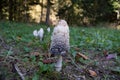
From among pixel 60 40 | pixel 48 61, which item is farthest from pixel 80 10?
pixel 60 40

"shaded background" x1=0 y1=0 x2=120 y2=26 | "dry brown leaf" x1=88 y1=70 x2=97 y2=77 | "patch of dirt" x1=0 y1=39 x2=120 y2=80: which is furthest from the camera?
"shaded background" x1=0 y1=0 x2=120 y2=26

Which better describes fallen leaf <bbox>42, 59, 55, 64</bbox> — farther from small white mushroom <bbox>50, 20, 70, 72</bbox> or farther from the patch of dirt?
small white mushroom <bbox>50, 20, 70, 72</bbox>

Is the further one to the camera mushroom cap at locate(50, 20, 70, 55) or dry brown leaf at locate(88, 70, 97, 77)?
Result: dry brown leaf at locate(88, 70, 97, 77)

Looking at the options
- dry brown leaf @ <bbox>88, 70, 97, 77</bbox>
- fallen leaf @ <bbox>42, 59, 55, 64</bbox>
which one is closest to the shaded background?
fallen leaf @ <bbox>42, 59, 55, 64</bbox>

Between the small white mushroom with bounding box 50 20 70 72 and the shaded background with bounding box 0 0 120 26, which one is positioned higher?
the small white mushroom with bounding box 50 20 70 72

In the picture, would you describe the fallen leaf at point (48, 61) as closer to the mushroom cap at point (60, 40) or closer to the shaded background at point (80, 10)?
the mushroom cap at point (60, 40)

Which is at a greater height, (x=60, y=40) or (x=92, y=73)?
(x=60, y=40)

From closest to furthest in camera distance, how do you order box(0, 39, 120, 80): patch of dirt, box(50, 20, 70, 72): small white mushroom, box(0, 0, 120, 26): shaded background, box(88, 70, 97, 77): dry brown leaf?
box(50, 20, 70, 72): small white mushroom < box(0, 39, 120, 80): patch of dirt < box(88, 70, 97, 77): dry brown leaf < box(0, 0, 120, 26): shaded background

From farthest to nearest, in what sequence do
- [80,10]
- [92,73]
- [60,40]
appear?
[80,10], [92,73], [60,40]

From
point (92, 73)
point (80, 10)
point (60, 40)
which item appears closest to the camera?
point (60, 40)

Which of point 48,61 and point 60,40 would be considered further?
point 48,61

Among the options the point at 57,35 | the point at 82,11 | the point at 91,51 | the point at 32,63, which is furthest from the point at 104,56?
the point at 82,11

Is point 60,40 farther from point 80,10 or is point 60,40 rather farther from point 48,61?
point 80,10

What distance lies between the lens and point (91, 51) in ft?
15.9
